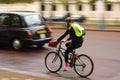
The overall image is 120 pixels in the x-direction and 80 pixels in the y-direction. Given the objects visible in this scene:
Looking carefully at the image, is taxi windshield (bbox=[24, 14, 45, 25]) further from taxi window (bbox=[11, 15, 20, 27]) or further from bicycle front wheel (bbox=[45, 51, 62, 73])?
bicycle front wheel (bbox=[45, 51, 62, 73])

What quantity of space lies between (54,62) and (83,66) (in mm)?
1046

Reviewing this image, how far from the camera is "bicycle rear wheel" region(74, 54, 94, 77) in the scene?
1040cm

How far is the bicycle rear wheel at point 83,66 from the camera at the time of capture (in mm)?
10403

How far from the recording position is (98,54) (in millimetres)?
14609

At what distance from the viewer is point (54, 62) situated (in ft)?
36.7

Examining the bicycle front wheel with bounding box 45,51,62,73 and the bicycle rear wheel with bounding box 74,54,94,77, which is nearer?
the bicycle rear wheel with bounding box 74,54,94,77

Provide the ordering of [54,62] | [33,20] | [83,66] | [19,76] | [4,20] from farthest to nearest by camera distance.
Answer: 1. [4,20]
2. [33,20]
3. [54,62]
4. [83,66]
5. [19,76]

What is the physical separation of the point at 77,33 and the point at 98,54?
4.41 metres

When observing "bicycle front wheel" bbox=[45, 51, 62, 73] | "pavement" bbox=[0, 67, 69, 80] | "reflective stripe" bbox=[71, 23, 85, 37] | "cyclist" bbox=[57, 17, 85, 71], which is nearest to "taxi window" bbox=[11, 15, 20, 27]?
"bicycle front wheel" bbox=[45, 51, 62, 73]

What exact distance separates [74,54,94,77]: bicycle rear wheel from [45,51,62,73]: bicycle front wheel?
2.01 feet

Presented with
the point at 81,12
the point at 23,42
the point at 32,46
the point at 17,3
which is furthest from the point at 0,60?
the point at 81,12

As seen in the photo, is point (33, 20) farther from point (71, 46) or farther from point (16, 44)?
point (71, 46)

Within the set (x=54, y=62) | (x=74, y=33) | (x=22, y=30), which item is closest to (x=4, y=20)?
(x=22, y=30)

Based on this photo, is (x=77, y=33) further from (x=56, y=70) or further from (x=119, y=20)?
(x=119, y=20)
